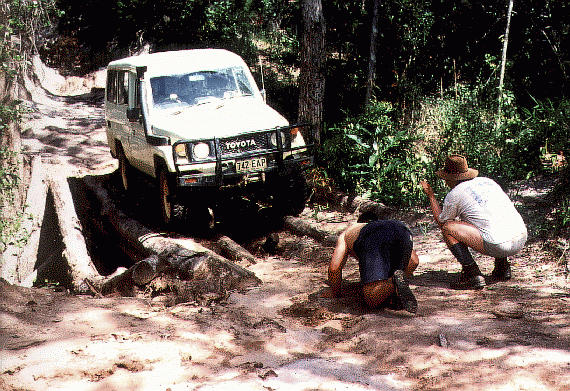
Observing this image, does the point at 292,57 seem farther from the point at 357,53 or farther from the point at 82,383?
the point at 82,383

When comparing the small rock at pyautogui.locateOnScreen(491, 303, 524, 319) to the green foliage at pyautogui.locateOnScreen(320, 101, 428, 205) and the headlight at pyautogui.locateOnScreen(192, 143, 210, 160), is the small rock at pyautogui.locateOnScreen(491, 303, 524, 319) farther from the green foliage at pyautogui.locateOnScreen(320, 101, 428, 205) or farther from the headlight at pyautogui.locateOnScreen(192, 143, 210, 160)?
the headlight at pyautogui.locateOnScreen(192, 143, 210, 160)

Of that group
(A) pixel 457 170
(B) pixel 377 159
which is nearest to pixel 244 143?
(B) pixel 377 159

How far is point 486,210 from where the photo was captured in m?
5.51

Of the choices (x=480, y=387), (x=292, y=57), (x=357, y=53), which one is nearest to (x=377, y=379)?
(x=480, y=387)

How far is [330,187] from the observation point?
32.1 feet

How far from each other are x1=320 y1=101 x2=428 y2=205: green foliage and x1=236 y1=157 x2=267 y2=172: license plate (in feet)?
6.23

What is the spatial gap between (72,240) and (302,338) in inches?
182

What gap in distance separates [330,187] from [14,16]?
693 cm

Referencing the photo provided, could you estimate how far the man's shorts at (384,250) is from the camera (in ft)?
16.8

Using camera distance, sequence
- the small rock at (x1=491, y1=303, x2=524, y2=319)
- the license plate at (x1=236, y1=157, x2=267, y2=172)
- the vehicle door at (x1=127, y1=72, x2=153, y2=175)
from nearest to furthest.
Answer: the small rock at (x1=491, y1=303, x2=524, y2=319), the license plate at (x1=236, y1=157, x2=267, y2=172), the vehicle door at (x1=127, y1=72, x2=153, y2=175)

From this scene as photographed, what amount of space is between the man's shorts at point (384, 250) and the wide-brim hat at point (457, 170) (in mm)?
1007

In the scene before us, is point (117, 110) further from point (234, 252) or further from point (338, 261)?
point (338, 261)

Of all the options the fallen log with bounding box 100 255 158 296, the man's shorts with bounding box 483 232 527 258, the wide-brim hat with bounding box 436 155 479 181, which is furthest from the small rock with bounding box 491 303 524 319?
the fallen log with bounding box 100 255 158 296

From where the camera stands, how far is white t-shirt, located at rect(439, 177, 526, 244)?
551 cm
